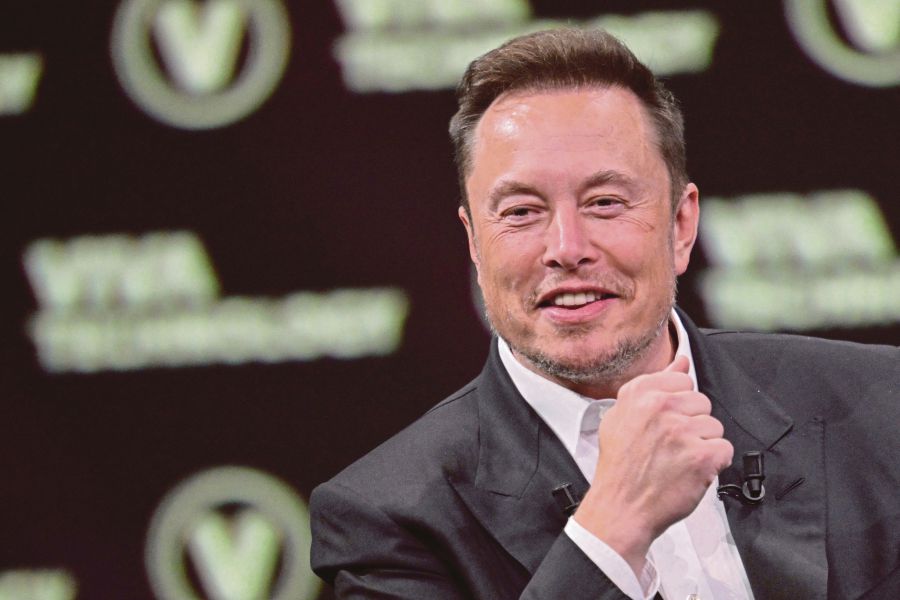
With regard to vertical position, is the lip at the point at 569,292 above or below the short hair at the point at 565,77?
below

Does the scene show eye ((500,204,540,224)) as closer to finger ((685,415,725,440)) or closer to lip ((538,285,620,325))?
lip ((538,285,620,325))

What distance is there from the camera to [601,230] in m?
2.21

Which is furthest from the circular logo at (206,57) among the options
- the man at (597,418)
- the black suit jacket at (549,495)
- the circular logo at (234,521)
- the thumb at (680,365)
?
the thumb at (680,365)

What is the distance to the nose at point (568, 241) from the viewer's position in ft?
7.11

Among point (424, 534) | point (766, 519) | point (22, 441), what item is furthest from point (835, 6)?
point (22, 441)

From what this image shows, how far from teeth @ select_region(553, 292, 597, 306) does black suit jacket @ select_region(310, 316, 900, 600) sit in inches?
8.3

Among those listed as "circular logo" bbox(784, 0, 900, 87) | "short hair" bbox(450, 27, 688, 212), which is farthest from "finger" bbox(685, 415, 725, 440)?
"circular logo" bbox(784, 0, 900, 87)

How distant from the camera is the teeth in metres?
2.20

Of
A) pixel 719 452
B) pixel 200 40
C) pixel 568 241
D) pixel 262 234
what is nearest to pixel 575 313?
pixel 568 241

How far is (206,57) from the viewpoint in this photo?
332 centimetres

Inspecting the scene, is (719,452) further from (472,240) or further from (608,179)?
(472,240)

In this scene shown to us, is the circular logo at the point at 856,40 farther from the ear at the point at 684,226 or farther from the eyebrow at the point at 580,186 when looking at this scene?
the eyebrow at the point at 580,186

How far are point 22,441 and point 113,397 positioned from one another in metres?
0.25

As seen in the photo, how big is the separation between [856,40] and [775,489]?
1.40 meters
